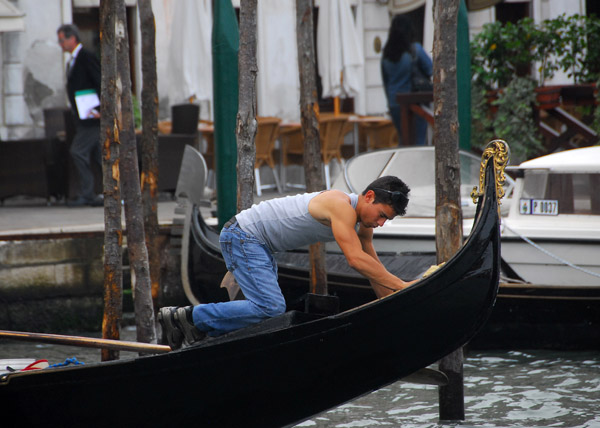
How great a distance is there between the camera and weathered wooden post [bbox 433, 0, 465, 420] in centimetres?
577

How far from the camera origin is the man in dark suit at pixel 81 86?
10117mm

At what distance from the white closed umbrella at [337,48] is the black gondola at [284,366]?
785cm

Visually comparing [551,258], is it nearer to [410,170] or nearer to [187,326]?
[410,170]

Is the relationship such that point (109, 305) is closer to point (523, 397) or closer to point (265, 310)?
point (265, 310)

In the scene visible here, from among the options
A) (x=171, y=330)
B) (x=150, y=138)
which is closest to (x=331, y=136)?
(x=150, y=138)

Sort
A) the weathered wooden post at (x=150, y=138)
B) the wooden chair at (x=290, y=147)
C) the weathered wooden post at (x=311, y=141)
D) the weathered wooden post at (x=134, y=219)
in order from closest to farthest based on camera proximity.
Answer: the weathered wooden post at (x=134, y=219)
the weathered wooden post at (x=311, y=141)
the weathered wooden post at (x=150, y=138)
the wooden chair at (x=290, y=147)

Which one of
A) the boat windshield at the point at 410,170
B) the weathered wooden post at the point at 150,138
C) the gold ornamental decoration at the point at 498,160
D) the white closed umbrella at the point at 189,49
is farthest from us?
the white closed umbrella at the point at 189,49

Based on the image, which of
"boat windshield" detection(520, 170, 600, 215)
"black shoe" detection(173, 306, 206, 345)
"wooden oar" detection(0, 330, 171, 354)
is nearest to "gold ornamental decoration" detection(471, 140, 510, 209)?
"black shoe" detection(173, 306, 206, 345)

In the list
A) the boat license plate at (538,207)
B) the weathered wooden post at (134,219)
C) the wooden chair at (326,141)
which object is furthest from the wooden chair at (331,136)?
the weathered wooden post at (134,219)

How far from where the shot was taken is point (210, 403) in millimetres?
4938

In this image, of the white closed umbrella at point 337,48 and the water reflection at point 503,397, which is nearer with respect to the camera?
the water reflection at point 503,397

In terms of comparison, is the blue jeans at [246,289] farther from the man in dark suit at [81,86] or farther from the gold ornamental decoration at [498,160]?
the man in dark suit at [81,86]

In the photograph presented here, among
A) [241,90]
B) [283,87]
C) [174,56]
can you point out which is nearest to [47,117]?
[174,56]

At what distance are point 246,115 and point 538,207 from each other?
234cm
